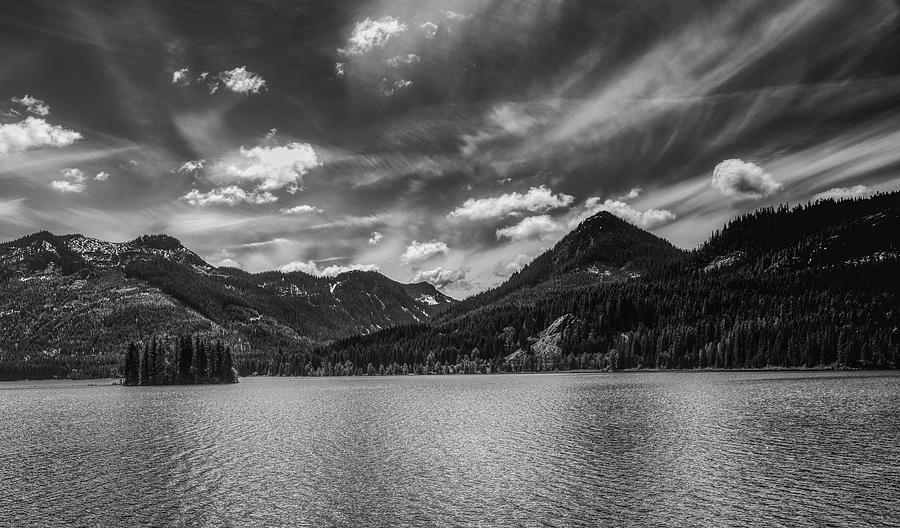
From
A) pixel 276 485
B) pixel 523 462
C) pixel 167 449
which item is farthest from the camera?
pixel 167 449

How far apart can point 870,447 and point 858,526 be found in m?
28.2

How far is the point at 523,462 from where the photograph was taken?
49.8m

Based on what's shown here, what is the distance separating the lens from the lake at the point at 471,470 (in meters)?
34.2

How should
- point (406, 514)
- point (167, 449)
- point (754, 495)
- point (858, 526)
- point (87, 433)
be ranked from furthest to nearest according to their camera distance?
point (87, 433), point (167, 449), point (754, 495), point (406, 514), point (858, 526)

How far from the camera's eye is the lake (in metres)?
34.2

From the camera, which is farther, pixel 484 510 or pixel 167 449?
pixel 167 449

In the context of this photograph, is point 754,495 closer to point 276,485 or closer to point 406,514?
point 406,514

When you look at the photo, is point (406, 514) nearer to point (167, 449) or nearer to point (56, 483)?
point (56, 483)

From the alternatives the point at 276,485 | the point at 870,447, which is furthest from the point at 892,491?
the point at 276,485

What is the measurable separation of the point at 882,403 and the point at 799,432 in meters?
42.4

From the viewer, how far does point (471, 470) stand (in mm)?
47594

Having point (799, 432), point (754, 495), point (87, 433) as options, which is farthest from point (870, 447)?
point (87, 433)

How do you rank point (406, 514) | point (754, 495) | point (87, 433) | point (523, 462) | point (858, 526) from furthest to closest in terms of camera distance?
point (87, 433) < point (523, 462) < point (754, 495) < point (406, 514) < point (858, 526)

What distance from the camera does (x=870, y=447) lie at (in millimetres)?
52719
